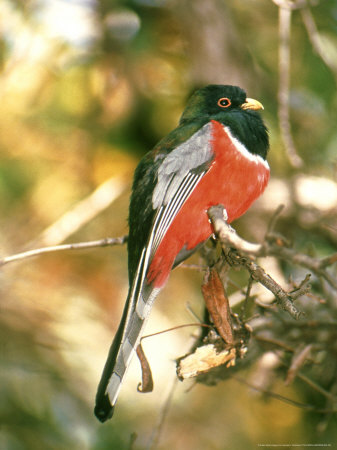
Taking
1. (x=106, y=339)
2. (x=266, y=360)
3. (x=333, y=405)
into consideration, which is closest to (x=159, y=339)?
(x=106, y=339)

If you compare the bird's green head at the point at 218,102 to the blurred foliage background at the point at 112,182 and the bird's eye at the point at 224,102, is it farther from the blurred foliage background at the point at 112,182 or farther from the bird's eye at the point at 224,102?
the blurred foliage background at the point at 112,182

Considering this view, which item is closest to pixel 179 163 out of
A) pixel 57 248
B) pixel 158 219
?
pixel 158 219

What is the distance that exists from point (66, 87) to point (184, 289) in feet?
6.06

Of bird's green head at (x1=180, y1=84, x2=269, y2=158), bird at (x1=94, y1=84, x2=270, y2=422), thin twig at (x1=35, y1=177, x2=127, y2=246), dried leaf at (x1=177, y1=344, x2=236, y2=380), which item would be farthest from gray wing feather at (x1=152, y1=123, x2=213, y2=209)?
thin twig at (x1=35, y1=177, x2=127, y2=246)

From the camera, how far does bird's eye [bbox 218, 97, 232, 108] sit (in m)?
2.80

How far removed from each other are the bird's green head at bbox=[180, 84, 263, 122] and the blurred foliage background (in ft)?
4.17

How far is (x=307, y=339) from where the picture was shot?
3016 mm

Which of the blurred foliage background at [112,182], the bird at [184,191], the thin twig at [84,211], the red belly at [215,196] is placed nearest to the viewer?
the bird at [184,191]

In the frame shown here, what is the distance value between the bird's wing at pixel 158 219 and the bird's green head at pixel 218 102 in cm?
20

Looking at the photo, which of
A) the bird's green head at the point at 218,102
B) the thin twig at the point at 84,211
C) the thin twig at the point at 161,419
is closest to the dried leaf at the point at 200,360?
the thin twig at the point at 161,419

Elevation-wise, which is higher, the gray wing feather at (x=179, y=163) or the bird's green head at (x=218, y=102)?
the bird's green head at (x=218, y=102)

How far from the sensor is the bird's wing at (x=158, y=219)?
2178 mm

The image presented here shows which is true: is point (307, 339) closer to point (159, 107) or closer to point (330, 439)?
point (330, 439)

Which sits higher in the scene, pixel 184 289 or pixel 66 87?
pixel 66 87
